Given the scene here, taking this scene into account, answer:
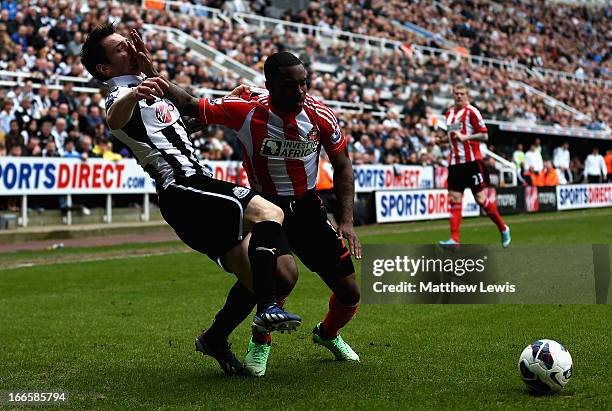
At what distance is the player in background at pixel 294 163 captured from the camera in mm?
6055

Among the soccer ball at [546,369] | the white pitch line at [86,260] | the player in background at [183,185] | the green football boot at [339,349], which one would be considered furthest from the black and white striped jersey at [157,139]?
the white pitch line at [86,260]

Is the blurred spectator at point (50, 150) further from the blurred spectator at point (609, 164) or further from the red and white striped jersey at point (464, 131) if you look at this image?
the blurred spectator at point (609, 164)

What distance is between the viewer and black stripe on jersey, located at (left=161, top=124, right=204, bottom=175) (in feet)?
19.2

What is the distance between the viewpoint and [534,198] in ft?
96.8

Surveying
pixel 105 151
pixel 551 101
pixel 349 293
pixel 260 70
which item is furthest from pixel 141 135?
pixel 551 101

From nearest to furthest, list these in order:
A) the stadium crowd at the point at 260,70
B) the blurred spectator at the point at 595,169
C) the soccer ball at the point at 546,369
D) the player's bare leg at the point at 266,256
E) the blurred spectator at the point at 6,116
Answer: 1. the player's bare leg at the point at 266,256
2. the soccer ball at the point at 546,369
3. the blurred spectator at the point at 6,116
4. the stadium crowd at the point at 260,70
5. the blurred spectator at the point at 595,169

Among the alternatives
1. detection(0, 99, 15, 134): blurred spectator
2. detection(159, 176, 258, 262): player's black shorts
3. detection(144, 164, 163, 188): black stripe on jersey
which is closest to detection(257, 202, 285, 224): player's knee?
detection(159, 176, 258, 262): player's black shorts

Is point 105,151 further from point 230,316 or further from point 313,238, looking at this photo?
point 313,238

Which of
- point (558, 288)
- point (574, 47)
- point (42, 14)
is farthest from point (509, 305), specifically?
point (574, 47)

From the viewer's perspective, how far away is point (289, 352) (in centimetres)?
703

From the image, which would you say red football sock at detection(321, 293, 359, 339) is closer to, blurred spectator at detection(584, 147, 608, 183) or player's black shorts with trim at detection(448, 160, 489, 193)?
player's black shorts with trim at detection(448, 160, 489, 193)

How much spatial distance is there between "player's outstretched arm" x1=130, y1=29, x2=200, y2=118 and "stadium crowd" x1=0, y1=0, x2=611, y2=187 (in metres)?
13.7

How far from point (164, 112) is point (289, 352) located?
2220 millimetres

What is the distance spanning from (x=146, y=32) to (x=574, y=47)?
33831mm
